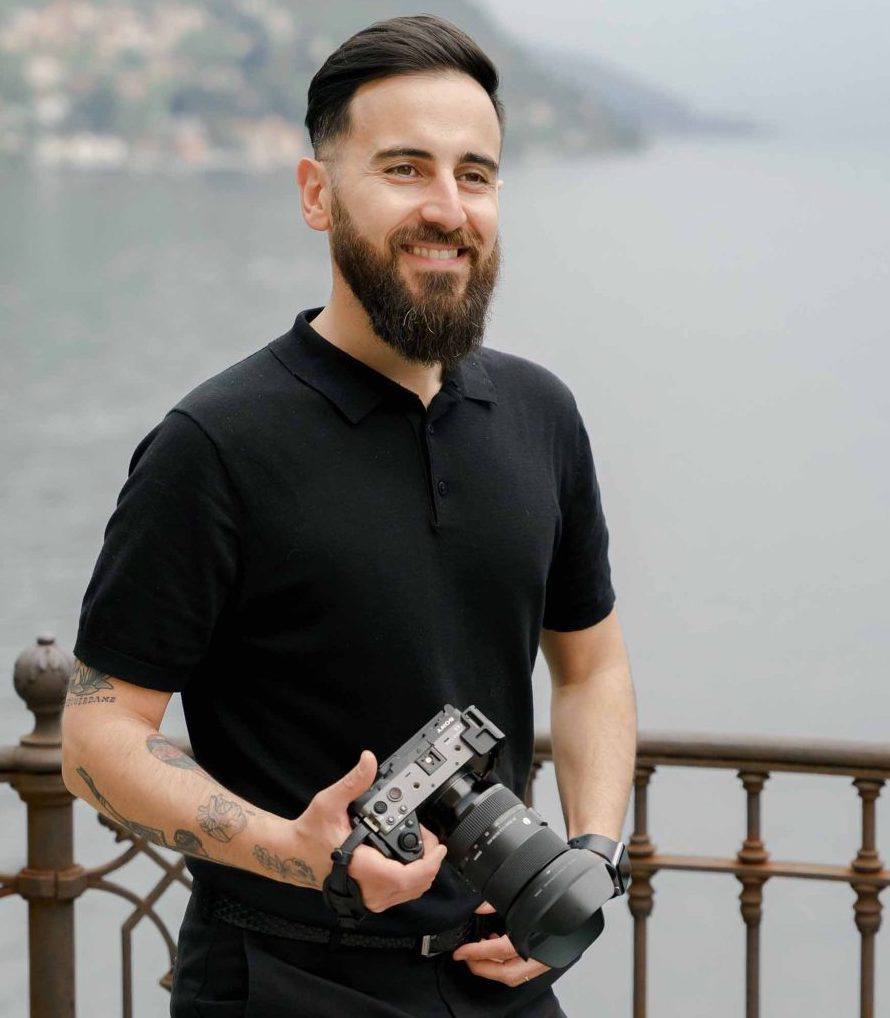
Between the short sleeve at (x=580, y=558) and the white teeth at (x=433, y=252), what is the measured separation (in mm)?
265

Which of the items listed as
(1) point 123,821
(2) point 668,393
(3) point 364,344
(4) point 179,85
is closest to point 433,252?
(3) point 364,344

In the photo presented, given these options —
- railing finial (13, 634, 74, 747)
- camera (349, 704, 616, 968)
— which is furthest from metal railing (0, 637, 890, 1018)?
camera (349, 704, 616, 968)

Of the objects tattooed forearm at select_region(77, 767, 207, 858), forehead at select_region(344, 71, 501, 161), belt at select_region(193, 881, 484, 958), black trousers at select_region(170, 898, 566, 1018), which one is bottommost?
black trousers at select_region(170, 898, 566, 1018)

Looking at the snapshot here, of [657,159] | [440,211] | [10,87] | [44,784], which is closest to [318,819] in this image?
[440,211]

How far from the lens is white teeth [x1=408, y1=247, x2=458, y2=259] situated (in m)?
1.40

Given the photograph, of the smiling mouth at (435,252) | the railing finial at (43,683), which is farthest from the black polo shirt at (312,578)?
the railing finial at (43,683)

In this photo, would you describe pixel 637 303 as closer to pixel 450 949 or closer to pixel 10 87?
pixel 10 87

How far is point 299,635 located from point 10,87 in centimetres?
2656

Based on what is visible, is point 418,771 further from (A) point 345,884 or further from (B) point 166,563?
(B) point 166,563

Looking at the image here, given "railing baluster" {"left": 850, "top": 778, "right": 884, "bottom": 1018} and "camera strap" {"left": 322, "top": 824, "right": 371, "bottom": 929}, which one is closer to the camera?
"camera strap" {"left": 322, "top": 824, "right": 371, "bottom": 929}

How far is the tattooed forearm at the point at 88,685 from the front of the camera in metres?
1.33

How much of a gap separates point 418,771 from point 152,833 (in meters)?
0.24

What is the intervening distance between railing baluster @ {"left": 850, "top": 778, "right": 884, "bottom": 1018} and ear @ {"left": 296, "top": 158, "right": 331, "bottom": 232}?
1.30 m

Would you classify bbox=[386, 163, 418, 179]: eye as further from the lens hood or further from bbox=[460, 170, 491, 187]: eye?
the lens hood
